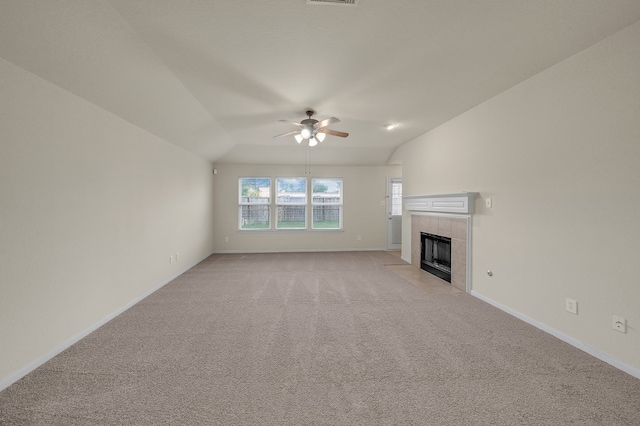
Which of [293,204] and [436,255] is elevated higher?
[293,204]

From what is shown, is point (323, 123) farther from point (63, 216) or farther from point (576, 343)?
point (576, 343)

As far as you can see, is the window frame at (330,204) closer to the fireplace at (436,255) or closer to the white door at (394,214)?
the white door at (394,214)

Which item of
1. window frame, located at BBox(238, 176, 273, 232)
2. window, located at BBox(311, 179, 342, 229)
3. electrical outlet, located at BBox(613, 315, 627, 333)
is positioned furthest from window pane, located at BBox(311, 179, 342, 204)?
electrical outlet, located at BBox(613, 315, 627, 333)

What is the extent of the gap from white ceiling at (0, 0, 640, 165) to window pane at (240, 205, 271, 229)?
335 cm

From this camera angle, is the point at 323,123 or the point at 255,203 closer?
the point at 323,123

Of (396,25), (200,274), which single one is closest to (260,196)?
(200,274)

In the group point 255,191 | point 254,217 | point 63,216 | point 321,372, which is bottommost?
point 321,372

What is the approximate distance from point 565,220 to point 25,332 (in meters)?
4.54

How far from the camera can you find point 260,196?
650 centimetres

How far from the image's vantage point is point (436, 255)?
170 inches

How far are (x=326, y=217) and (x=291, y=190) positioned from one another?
1224 mm

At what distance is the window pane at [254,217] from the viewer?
6.47 m

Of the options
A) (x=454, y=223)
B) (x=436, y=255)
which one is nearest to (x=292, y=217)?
(x=436, y=255)

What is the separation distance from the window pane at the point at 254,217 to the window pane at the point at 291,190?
481 millimetres
